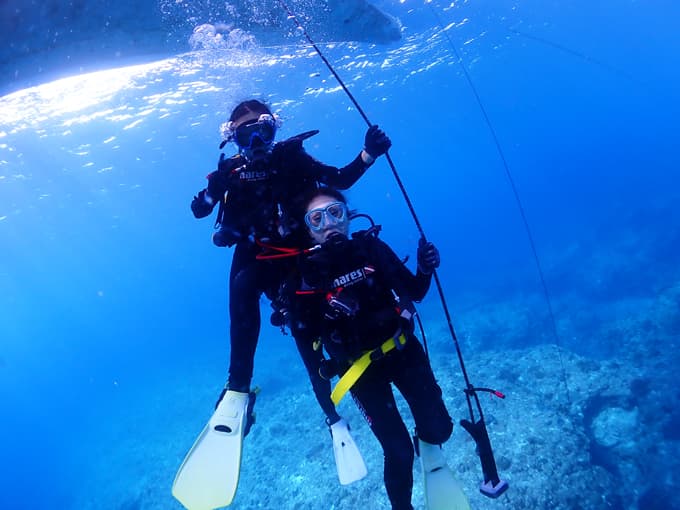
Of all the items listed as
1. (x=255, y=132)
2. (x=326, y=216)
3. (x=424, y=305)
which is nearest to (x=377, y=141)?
(x=326, y=216)

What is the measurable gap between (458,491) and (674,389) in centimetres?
1055

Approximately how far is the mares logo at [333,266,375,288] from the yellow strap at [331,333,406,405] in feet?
2.20

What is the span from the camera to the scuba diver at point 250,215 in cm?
388

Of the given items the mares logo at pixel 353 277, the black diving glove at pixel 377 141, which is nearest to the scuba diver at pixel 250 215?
the black diving glove at pixel 377 141

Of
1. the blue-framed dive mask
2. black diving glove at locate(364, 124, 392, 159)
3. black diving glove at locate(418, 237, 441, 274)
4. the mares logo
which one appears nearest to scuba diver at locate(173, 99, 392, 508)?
black diving glove at locate(364, 124, 392, 159)

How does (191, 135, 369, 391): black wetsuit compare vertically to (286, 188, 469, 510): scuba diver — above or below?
above

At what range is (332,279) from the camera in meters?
3.78

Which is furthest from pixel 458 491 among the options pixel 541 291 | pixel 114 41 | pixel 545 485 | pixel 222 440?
pixel 541 291

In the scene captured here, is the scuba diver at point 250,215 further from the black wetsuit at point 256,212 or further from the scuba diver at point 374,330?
the scuba diver at point 374,330

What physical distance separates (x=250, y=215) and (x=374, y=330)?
201 centimetres

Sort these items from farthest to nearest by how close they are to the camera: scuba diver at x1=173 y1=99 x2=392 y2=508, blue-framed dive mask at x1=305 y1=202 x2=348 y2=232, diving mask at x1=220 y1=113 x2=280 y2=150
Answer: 1. diving mask at x1=220 y1=113 x2=280 y2=150
2. blue-framed dive mask at x1=305 y1=202 x2=348 y2=232
3. scuba diver at x1=173 y1=99 x2=392 y2=508

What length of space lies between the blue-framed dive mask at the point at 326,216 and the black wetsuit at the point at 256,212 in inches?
14.6

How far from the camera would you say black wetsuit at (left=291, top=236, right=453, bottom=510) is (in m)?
3.77

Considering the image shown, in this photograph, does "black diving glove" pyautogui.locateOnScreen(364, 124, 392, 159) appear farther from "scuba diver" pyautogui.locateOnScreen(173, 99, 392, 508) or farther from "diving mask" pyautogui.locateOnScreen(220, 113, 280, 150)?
"diving mask" pyautogui.locateOnScreen(220, 113, 280, 150)
